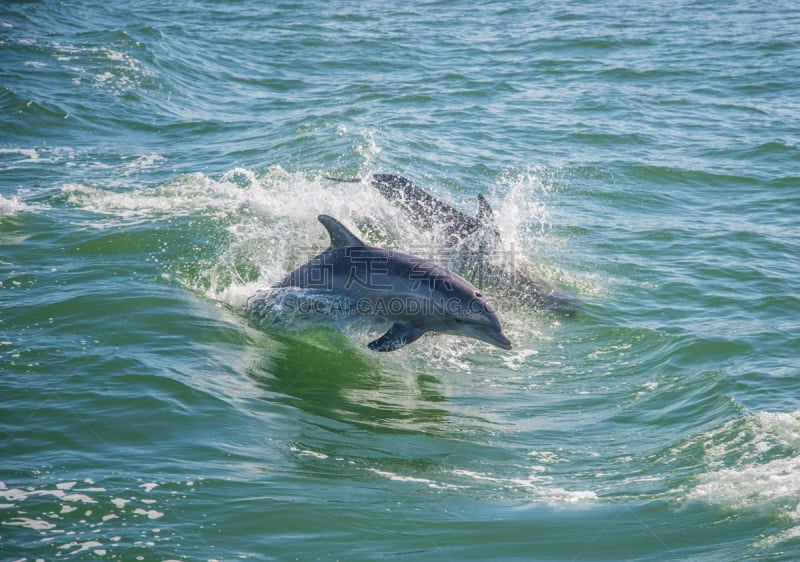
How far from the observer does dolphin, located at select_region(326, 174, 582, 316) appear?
41.8 ft

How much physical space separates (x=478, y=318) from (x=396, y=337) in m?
1.06

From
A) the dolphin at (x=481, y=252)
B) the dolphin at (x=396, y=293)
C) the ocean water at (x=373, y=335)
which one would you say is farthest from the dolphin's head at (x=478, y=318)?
the dolphin at (x=481, y=252)

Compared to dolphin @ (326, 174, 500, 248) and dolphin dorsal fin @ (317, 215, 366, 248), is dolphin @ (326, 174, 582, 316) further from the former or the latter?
dolphin dorsal fin @ (317, 215, 366, 248)

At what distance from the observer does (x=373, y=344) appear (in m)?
10.0

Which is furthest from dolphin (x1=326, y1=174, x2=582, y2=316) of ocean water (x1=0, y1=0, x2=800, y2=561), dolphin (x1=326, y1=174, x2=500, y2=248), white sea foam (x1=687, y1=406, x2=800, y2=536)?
white sea foam (x1=687, y1=406, x2=800, y2=536)

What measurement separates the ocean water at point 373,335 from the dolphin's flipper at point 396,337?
63 centimetres

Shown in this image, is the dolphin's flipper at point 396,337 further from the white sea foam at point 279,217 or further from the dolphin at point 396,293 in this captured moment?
the white sea foam at point 279,217

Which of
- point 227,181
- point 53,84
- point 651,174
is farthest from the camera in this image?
point 53,84

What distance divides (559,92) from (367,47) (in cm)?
771

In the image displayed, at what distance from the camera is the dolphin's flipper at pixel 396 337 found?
1003 centimetres

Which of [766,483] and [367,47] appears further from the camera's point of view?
[367,47]

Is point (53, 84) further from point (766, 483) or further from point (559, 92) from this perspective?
point (766, 483)

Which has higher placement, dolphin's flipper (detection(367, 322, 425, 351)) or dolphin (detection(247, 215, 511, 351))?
dolphin (detection(247, 215, 511, 351))

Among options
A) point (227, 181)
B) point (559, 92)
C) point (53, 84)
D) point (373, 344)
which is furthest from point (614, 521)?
point (53, 84)
